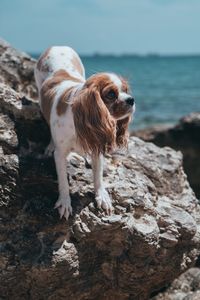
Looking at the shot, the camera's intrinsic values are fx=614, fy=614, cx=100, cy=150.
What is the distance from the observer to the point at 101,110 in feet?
17.1

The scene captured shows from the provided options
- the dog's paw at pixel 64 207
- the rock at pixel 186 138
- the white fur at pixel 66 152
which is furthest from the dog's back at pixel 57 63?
the rock at pixel 186 138

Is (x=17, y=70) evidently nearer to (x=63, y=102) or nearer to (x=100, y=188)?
(x=63, y=102)

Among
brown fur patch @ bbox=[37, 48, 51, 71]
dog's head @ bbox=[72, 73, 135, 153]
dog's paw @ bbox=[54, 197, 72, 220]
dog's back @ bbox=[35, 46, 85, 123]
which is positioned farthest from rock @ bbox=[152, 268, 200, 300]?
brown fur patch @ bbox=[37, 48, 51, 71]

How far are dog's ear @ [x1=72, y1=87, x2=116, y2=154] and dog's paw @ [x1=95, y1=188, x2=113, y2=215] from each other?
0.57 m

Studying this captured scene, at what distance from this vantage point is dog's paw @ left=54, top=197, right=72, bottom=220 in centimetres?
569

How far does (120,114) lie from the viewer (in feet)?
18.1

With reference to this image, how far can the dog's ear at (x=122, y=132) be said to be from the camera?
5.71 metres

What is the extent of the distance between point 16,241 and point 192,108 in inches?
828

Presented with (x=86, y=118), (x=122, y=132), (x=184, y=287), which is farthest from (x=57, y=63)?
(x=184, y=287)

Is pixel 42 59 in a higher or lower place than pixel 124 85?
lower

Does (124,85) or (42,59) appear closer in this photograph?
(124,85)

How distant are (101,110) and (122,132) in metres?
0.62

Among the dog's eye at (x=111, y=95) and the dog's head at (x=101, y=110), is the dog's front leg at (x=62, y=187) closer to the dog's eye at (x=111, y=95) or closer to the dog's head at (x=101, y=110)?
the dog's head at (x=101, y=110)

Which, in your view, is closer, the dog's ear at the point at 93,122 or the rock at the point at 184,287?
the dog's ear at the point at 93,122
